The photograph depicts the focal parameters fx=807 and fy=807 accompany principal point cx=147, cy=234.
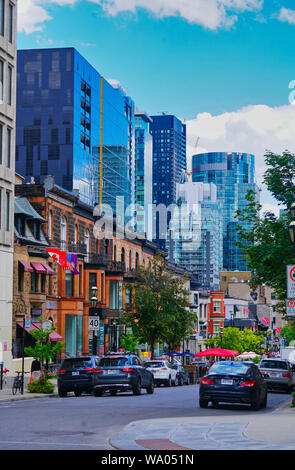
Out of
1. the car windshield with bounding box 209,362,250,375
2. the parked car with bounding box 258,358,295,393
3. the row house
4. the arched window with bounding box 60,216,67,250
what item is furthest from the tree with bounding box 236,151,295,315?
the arched window with bounding box 60,216,67,250

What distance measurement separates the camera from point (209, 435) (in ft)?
50.6

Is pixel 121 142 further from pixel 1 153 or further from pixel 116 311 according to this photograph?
pixel 1 153

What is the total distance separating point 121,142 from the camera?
553 feet

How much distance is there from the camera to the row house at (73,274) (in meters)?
57.2

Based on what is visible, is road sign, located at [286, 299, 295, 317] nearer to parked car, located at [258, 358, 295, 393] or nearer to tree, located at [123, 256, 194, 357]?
parked car, located at [258, 358, 295, 393]

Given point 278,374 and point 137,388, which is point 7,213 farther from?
point 137,388

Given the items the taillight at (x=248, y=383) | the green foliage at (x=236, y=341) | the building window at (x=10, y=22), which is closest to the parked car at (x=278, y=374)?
the taillight at (x=248, y=383)

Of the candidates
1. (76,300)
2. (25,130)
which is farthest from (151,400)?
(25,130)

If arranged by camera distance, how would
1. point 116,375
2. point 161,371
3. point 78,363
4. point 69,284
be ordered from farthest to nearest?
point 69,284, point 161,371, point 78,363, point 116,375

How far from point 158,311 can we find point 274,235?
3389cm

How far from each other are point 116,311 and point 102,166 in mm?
85474

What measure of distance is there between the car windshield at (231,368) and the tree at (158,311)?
39748 mm

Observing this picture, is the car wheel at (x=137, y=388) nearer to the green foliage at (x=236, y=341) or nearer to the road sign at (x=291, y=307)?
the road sign at (x=291, y=307)

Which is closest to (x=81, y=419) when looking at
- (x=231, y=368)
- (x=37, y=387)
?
(x=231, y=368)
